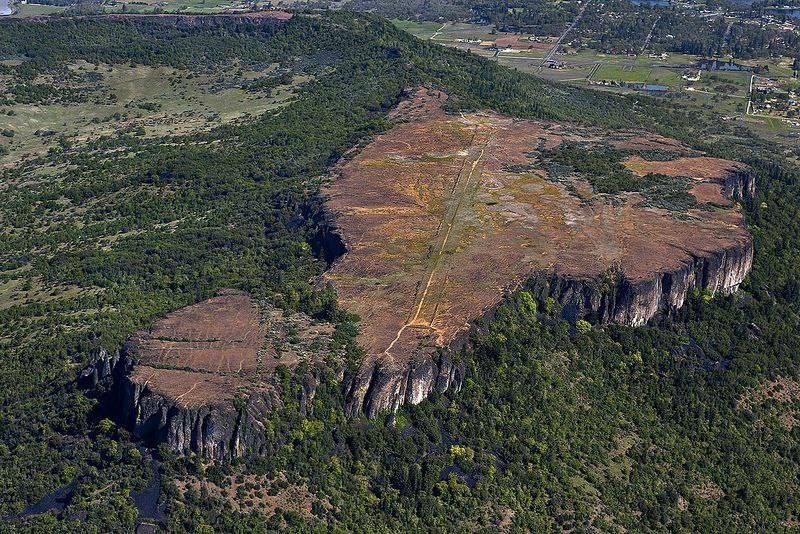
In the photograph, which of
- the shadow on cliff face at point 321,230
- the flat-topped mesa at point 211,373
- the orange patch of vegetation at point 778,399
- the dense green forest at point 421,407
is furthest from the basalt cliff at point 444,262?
the orange patch of vegetation at point 778,399

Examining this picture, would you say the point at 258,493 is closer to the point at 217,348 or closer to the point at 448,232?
the point at 217,348

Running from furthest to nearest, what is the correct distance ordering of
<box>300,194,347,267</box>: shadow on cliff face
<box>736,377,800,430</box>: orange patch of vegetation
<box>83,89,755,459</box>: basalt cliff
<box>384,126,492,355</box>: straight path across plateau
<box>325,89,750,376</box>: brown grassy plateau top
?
<box>300,194,347,267</box>: shadow on cliff face
<box>736,377,800,430</box>: orange patch of vegetation
<box>325,89,750,376</box>: brown grassy plateau top
<box>384,126,492,355</box>: straight path across plateau
<box>83,89,755,459</box>: basalt cliff

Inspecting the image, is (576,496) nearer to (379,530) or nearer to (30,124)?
(379,530)

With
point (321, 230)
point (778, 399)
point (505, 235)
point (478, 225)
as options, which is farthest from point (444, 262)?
point (778, 399)

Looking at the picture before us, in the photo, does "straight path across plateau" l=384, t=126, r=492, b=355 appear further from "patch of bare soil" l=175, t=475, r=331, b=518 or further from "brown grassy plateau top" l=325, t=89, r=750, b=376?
"patch of bare soil" l=175, t=475, r=331, b=518

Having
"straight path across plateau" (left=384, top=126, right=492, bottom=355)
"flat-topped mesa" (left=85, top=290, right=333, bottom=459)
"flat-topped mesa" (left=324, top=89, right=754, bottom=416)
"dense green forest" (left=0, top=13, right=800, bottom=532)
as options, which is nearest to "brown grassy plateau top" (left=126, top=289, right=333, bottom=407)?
"flat-topped mesa" (left=85, top=290, right=333, bottom=459)

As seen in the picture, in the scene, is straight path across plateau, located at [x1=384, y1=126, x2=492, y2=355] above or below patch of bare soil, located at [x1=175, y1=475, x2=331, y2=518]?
above

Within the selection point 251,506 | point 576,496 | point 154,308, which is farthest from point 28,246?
point 576,496

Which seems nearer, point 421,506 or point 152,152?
point 421,506
